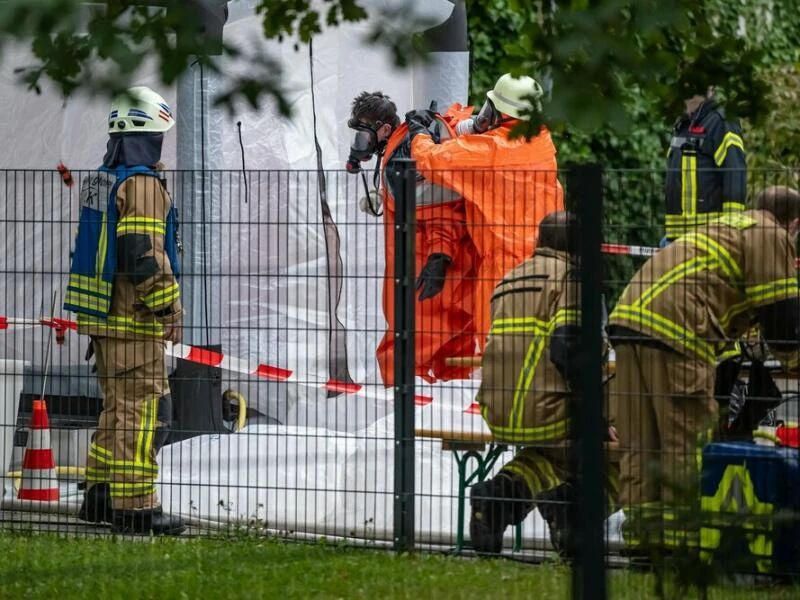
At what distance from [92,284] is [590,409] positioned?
14.1ft

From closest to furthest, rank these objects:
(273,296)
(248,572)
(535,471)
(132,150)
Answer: (248,572), (535,471), (132,150), (273,296)

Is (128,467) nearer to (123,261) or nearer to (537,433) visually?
(123,261)

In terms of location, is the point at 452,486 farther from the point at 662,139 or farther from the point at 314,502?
the point at 662,139

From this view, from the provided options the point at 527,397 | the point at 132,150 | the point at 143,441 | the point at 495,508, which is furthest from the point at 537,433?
the point at 132,150

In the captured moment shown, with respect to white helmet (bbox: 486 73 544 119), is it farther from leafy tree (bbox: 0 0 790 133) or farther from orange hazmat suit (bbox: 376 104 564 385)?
leafy tree (bbox: 0 0 790 133)

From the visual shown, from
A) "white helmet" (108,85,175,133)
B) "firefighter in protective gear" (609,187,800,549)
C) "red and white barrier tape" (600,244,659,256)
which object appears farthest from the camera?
"white helmet" (108,85,175,133)

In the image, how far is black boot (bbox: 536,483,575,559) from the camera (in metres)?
7.06

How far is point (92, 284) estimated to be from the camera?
8.12 m

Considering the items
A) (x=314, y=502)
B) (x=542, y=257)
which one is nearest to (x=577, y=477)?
(x=542, y=257)

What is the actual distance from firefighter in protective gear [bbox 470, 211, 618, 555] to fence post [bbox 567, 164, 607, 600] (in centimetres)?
258

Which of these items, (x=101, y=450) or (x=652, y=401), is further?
(x=101, y=450)

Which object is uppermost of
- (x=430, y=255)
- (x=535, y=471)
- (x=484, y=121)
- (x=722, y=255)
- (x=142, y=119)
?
(x=484, y=121)

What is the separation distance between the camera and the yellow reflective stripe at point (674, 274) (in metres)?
6.74

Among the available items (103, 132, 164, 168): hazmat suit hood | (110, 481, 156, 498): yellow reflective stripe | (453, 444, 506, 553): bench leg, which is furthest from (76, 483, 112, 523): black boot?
(453, 444, 506, 553): bench leg
